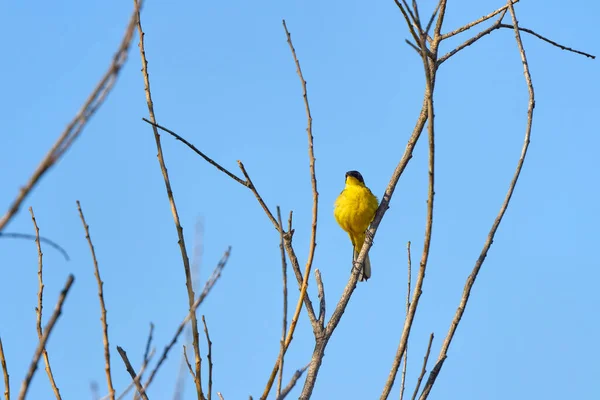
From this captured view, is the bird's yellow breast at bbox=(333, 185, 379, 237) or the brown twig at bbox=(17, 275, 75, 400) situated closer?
the brown twig at bbox=(17, 275, 75, 400)

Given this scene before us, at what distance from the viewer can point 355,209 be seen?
30.5ft

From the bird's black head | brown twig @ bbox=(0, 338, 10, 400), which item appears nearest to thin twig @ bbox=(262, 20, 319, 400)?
brown twig @ bbox=(0, 338, 10, 400)

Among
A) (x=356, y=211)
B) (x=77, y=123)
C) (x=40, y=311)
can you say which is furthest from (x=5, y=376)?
(x=356, y=211)

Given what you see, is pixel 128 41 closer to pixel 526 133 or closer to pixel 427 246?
pixel 427 246

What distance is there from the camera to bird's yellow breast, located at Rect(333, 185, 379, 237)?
30.2 feet

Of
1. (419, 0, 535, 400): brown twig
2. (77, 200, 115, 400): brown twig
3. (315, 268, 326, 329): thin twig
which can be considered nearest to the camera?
(77, 200, 115, 400): brown twig

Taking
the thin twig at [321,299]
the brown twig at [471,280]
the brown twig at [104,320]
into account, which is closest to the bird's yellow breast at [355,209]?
the thin twig at [321,299]

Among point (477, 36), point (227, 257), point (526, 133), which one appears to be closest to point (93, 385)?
point (227, 257)

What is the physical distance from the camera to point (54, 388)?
9.72ft

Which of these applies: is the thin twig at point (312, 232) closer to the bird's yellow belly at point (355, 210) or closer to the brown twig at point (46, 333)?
the brown twig at point (46, 333)

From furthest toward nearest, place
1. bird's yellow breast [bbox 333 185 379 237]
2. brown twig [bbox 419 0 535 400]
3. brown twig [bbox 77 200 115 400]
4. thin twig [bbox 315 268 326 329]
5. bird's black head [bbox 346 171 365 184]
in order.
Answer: bird's black head [bbox 346 171 365 184] → bird's yellow breast [bbox 333 185 379 237] → thin twig [bbox 315 268 326 329] → brown twig [bbox 419 0 535 400] → brown twig [bbox 77 200 115 400]

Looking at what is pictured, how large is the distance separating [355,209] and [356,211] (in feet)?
0.11

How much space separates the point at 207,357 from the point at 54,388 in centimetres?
64

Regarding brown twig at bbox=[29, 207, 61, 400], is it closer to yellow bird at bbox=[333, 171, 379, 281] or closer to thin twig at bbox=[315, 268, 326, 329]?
thin twig at bbox=[315, 268, 326, 329]
